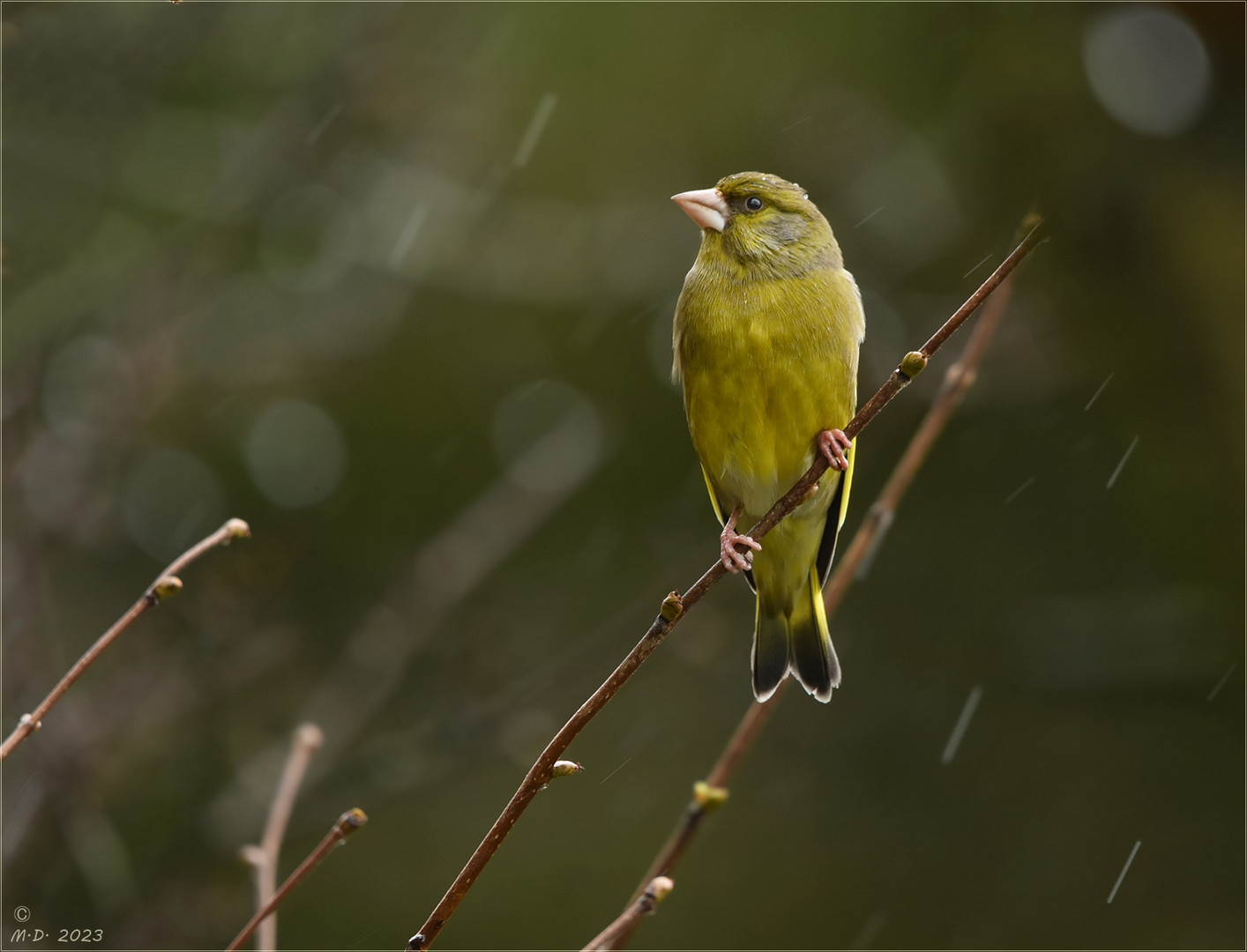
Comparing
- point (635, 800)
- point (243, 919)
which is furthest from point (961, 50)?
point (243, 919)

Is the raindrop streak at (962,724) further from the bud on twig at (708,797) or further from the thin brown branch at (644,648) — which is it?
the bud on twig at (708,797)

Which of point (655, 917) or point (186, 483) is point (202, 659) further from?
point (655, 917)

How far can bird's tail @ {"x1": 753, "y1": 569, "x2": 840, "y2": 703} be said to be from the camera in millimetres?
3264

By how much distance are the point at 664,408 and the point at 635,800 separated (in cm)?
198

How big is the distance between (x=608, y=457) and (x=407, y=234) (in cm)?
138

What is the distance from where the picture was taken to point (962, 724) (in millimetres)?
6305

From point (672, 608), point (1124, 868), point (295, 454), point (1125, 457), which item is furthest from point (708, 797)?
point (1124, 868)

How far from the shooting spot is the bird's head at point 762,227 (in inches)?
123

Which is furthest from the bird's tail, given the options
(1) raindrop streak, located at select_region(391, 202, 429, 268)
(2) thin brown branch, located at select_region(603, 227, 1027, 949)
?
(1) raindrop streak, located at select_region(391, 202, 429, 268)

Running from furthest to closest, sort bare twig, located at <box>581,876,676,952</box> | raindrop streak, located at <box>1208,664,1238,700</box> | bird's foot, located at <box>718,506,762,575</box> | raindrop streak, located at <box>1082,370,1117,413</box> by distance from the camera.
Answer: raindrop streak, located at <box>1208,664,1238,700</box> < raindrop streak, located at <box>1082,370,1117,413</box> < bird's foot, located at <box>718,506,762,575</box> < bare twig, located at <box>581,876,676,952</box>

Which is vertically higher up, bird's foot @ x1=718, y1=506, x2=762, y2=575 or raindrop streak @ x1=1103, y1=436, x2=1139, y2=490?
raindrop streak @ x1=1103, y1=436, x2=1139, y2=490

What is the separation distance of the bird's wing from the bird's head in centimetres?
52

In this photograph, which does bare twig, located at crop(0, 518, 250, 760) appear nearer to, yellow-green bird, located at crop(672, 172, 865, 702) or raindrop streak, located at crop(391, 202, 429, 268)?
yellow-green bird, located at crop(672, 172, 865, 702)

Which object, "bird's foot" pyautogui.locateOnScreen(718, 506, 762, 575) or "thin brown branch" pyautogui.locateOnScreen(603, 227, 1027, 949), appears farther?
"bird's foot" pyautogui.locateOnScreen(718, 506, 762, 575)
